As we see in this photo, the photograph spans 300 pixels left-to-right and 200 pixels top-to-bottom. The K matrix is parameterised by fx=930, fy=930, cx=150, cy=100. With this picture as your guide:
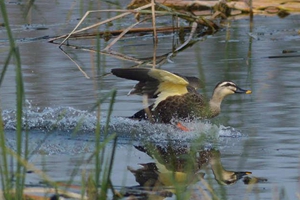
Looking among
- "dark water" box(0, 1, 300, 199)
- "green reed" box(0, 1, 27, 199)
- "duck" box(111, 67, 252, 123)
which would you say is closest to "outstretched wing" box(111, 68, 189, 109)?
"duck" box(111, 67, 252, 123)

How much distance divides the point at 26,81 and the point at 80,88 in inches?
29.0

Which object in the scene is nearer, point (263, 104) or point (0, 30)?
point (263, 104)

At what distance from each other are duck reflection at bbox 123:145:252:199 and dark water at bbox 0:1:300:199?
0.07 metres

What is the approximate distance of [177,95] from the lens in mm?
8109

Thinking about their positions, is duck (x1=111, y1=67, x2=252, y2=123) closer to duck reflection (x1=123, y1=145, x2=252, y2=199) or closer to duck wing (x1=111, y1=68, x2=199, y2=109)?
duck wing (x1=111, y1=68, x2=199, y2=109)

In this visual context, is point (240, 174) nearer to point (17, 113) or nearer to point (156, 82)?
point (17, 113)

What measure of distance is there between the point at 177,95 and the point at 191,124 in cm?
34

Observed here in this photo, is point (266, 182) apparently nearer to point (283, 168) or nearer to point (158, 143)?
point (283, 168)

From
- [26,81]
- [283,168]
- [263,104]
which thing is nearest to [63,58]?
[26,81]

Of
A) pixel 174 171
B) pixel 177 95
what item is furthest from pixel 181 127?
pixel 174 171

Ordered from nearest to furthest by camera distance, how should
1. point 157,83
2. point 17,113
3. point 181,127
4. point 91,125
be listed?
point 17,113
point 91,125
point 181,127
point 157,83

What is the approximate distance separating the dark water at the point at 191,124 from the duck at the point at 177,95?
0.14 meters

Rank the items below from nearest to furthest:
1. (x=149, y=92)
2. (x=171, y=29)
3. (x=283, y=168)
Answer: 1. (x=283, y=168)
2. (x=149, y=92)
3. (x=171, y=29)

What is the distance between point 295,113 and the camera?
7.44 metres
